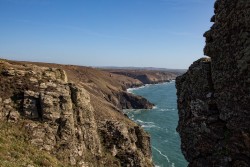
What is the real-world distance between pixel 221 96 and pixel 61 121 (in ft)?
122

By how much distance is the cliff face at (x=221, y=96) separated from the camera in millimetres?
14203

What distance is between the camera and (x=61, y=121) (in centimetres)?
4897

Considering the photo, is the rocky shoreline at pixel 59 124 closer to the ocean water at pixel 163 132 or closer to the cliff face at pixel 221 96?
the ocean water at pixel 163 132

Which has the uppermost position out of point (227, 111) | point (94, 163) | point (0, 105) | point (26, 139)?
point (227, 111)

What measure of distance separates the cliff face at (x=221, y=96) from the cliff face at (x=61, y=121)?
1242 inches

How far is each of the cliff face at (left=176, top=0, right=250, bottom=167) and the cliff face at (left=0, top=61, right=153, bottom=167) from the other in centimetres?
3156

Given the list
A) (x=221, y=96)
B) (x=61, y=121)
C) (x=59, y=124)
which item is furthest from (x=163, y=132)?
(x=221, y=96)

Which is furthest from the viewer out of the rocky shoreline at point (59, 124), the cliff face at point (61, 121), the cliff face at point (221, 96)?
the cliff face at point (61, 121)

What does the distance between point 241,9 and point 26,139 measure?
36604mm

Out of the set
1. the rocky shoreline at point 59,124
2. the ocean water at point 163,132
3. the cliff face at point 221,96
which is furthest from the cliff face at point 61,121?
the cliff face at point 221,96

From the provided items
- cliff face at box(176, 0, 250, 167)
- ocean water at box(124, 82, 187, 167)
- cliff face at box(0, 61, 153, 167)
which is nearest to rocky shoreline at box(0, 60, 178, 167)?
cliff face at box(0, 61, 153, 167)

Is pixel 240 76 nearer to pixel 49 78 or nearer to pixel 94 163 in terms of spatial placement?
pixel 94 163

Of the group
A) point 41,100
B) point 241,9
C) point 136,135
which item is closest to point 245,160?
point 241,9

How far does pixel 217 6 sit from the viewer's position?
1658 centimetres
